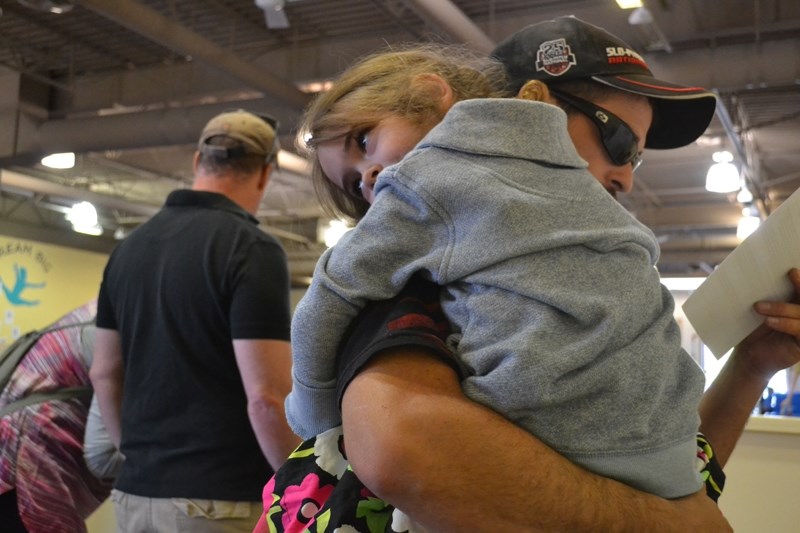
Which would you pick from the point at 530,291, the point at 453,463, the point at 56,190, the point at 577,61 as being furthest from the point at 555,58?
the point at 56,190

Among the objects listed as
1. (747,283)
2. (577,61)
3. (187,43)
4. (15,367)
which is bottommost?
(15,367)

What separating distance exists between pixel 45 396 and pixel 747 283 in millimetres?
1782

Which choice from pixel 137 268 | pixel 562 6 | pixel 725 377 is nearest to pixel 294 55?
pixel 562 6

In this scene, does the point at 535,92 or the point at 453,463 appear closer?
the point at 453,463

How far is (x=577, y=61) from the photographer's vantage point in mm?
932

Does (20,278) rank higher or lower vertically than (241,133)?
lower

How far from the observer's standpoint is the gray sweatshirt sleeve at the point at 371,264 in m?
0.73

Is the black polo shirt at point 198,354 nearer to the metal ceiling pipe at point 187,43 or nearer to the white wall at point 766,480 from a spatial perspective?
the white wall at point 766,480

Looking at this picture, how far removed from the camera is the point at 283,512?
0.86 meters

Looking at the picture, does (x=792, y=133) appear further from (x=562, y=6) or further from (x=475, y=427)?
(x=475, y=427)

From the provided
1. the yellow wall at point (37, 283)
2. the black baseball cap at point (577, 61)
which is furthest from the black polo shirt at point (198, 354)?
the yellow wall at point (37, 283)

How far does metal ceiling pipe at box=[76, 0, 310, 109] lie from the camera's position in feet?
19.3

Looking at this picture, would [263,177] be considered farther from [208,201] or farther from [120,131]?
[120,131]

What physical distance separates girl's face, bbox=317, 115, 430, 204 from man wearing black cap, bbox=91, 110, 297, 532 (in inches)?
35.1
